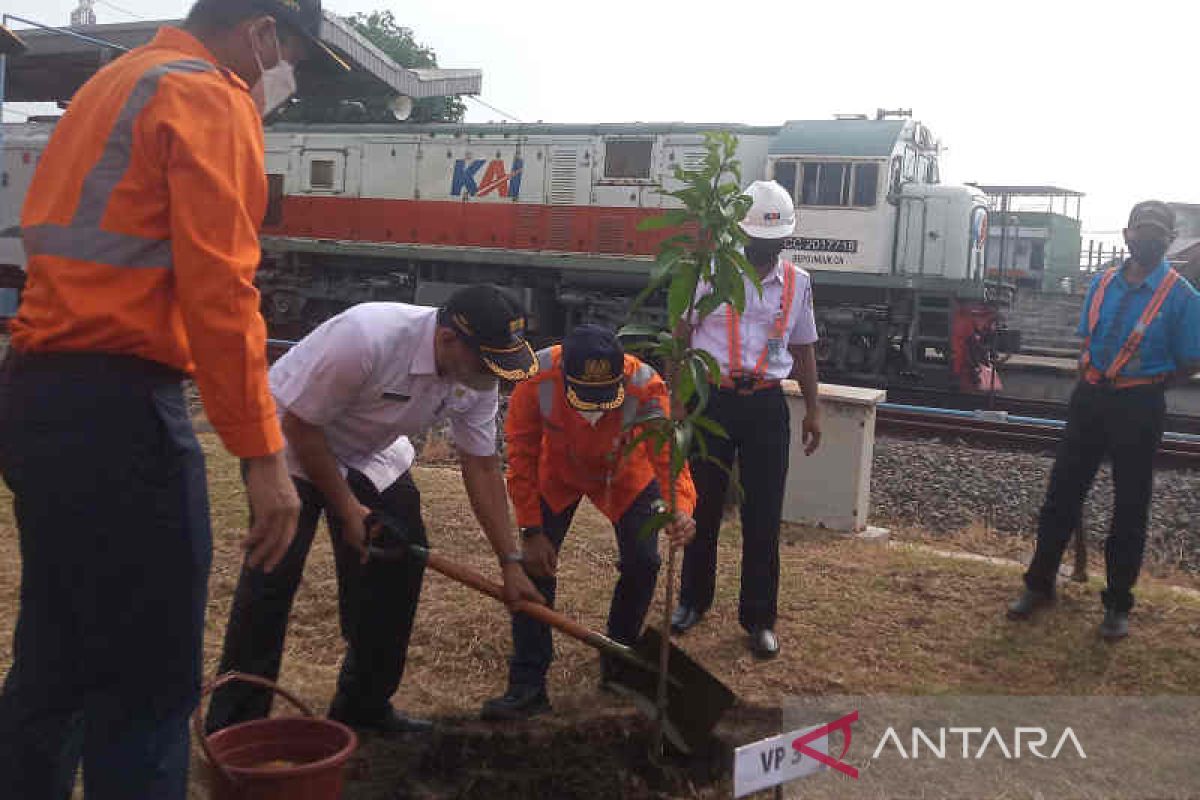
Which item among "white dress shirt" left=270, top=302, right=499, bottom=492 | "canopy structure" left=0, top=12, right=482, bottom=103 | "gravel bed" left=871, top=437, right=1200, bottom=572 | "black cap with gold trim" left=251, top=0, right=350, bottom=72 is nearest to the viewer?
"black cap with gold trim" left=251, top=0, right=350, bottom=72

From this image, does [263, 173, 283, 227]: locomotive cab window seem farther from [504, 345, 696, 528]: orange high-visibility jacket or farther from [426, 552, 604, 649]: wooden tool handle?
[426, 552, 604, 649]: wooden tool handle

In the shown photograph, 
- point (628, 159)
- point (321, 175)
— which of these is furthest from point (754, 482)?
point (321, 175)

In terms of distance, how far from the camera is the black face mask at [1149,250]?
198 inches

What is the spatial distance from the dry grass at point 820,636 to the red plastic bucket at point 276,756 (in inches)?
41.0

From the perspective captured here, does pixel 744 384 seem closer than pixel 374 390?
No

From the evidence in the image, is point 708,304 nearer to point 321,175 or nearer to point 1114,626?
point 1114,626

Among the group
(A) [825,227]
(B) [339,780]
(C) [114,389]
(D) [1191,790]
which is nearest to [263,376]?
(C) [114,389]

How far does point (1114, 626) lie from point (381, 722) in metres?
3.35

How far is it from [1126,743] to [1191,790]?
37 centimetres

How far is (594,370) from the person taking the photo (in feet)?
12.5

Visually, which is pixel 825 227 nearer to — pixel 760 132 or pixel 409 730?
pixel 760 132

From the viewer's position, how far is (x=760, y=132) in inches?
663

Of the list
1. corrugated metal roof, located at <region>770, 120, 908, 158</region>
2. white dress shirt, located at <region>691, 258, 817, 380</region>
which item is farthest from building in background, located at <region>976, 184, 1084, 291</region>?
white dress shirt, located at <region>691, 258, 817, 380</region>

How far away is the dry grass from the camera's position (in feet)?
14.5
